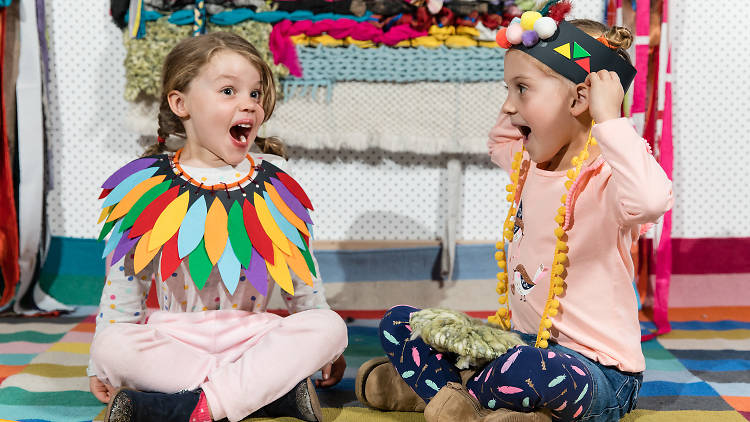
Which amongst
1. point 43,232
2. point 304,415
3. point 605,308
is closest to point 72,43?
point 43,232

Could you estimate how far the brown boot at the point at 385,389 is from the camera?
131 cm

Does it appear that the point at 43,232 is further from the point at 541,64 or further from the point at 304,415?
the point at 541,64

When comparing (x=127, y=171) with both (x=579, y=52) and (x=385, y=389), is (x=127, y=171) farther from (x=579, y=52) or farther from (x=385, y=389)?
(x=579, y=52)

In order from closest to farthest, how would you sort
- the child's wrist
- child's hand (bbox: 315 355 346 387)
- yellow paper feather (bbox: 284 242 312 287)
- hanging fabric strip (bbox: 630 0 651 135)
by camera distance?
the child's wrist
yellow paper feather (bbox: 284 242 312 287)
child's hand (bbox: 315 355 346 387)
hanging fabric strip (bbox: 630 0 651 135)

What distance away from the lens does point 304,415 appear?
124 centimetres

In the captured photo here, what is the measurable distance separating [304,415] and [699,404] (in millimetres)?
763

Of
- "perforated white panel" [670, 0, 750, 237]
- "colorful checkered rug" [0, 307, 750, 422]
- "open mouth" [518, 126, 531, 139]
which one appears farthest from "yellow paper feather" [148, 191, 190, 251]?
"perforated white panel" [670, 0, 750, 237]

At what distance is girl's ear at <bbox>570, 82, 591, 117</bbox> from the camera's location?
117 centimetres

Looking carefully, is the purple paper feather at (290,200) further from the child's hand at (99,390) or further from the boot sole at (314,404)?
the child's hand at (99,390)

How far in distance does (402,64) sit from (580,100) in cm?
82

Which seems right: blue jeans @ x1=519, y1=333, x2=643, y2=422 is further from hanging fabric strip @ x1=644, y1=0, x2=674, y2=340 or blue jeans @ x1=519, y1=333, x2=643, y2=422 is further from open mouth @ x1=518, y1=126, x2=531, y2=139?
hanging fabric strip @ x1=644, y1=0, x2=674, y2=340

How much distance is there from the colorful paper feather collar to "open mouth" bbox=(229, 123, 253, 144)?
0.23 feet

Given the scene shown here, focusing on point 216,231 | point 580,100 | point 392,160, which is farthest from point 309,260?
point 392,160

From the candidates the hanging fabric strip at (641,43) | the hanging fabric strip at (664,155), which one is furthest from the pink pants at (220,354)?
the hanging fabric strip at (641,43)
